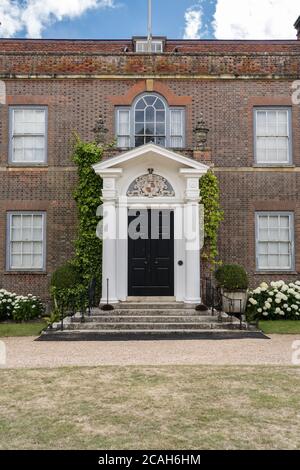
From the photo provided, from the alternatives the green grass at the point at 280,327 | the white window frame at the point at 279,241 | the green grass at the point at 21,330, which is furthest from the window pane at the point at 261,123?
the green grass at the point at 21,330

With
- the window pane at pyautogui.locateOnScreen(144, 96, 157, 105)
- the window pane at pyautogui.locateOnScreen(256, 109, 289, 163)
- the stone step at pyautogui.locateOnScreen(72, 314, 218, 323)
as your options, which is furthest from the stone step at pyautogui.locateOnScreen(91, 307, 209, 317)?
the window pane at pyautogui.locateOnScreen(144, 96, 157, 105)

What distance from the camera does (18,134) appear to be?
15.3 m

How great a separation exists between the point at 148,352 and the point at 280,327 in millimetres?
4541

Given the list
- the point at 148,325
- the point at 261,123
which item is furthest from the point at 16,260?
the point at 261,123

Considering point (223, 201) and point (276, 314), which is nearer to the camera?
point (276, 314)

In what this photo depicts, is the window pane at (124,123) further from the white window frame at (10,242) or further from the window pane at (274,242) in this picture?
the window pane at (274,242)

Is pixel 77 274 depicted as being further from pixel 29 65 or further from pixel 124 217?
pixel 29 65

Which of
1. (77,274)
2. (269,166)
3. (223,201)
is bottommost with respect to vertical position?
(77,274)

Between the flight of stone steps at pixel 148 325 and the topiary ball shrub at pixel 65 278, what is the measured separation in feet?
5.28

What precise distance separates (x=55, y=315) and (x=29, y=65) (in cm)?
795

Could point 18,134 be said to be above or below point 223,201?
above

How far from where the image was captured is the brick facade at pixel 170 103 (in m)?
15.1
